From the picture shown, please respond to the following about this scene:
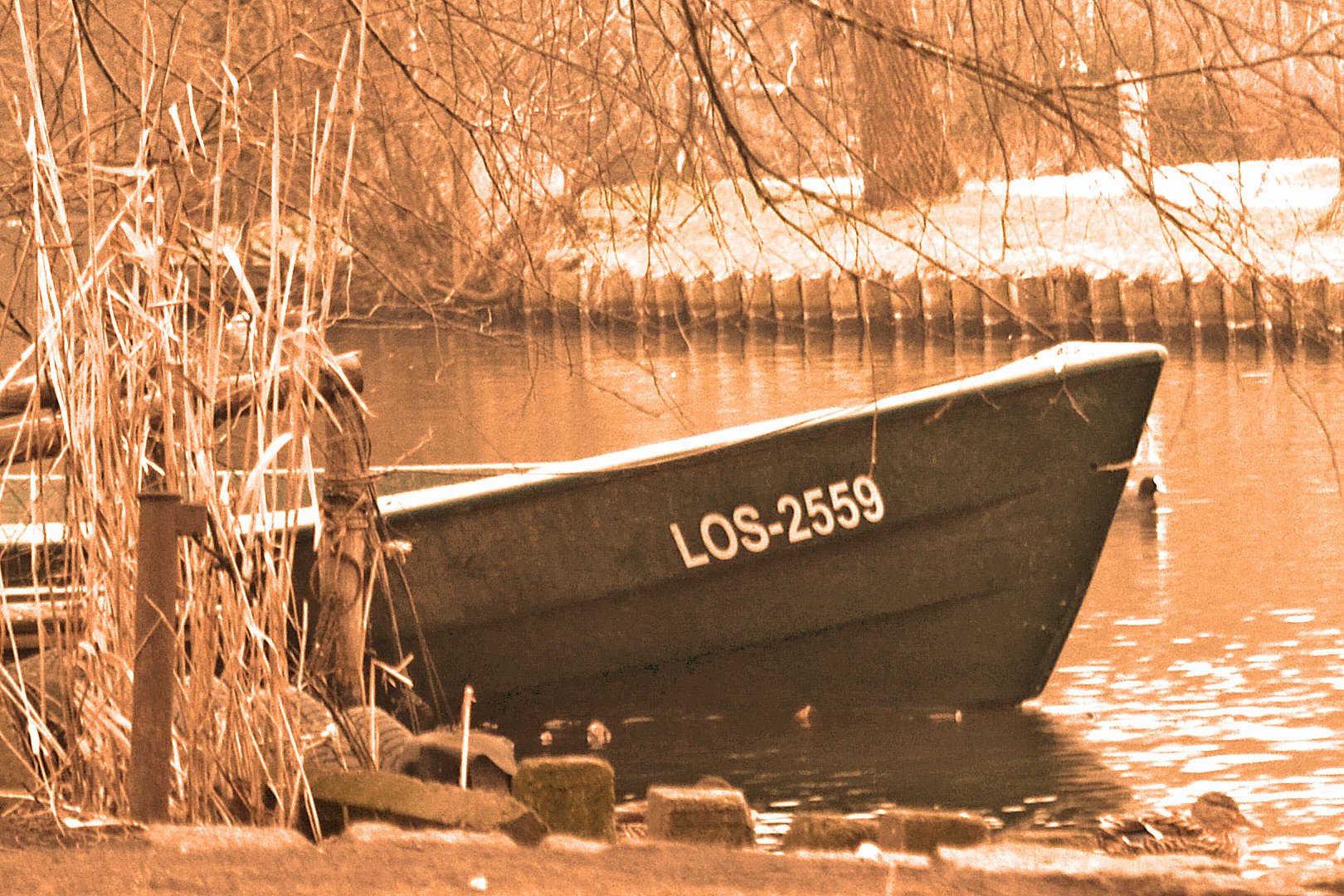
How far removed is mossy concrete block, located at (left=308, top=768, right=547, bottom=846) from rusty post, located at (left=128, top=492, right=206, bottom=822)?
353 millimetres

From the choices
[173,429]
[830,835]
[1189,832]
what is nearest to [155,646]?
→ [173,429]

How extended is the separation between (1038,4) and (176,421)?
1783 millimetres

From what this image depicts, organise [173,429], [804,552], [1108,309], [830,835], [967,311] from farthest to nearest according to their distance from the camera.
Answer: [967,311]
[1108,309]
[804,552]
[830,835]
[173,429]

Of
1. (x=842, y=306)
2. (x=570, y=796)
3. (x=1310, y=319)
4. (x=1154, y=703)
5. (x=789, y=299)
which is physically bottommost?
(x=1154, y=703)

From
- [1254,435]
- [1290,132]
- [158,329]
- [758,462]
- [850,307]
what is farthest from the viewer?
[850,307]

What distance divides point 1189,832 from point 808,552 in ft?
7.62

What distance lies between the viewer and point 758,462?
8.02 meters

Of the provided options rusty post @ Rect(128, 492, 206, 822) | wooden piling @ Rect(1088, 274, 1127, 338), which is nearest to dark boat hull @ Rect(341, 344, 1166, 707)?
rusty post @ Rect(128, 492, 206, 822)

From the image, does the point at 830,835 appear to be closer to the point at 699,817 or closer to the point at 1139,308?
the point at 699,817

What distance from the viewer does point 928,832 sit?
4707 mm

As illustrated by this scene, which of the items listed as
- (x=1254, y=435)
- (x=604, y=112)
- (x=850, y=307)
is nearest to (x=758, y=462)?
(x=604, y=112)

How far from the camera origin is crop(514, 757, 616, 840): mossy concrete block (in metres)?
4.70

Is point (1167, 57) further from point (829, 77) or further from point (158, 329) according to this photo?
point (158, 329)

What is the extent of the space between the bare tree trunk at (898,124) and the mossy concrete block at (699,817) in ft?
4.74
